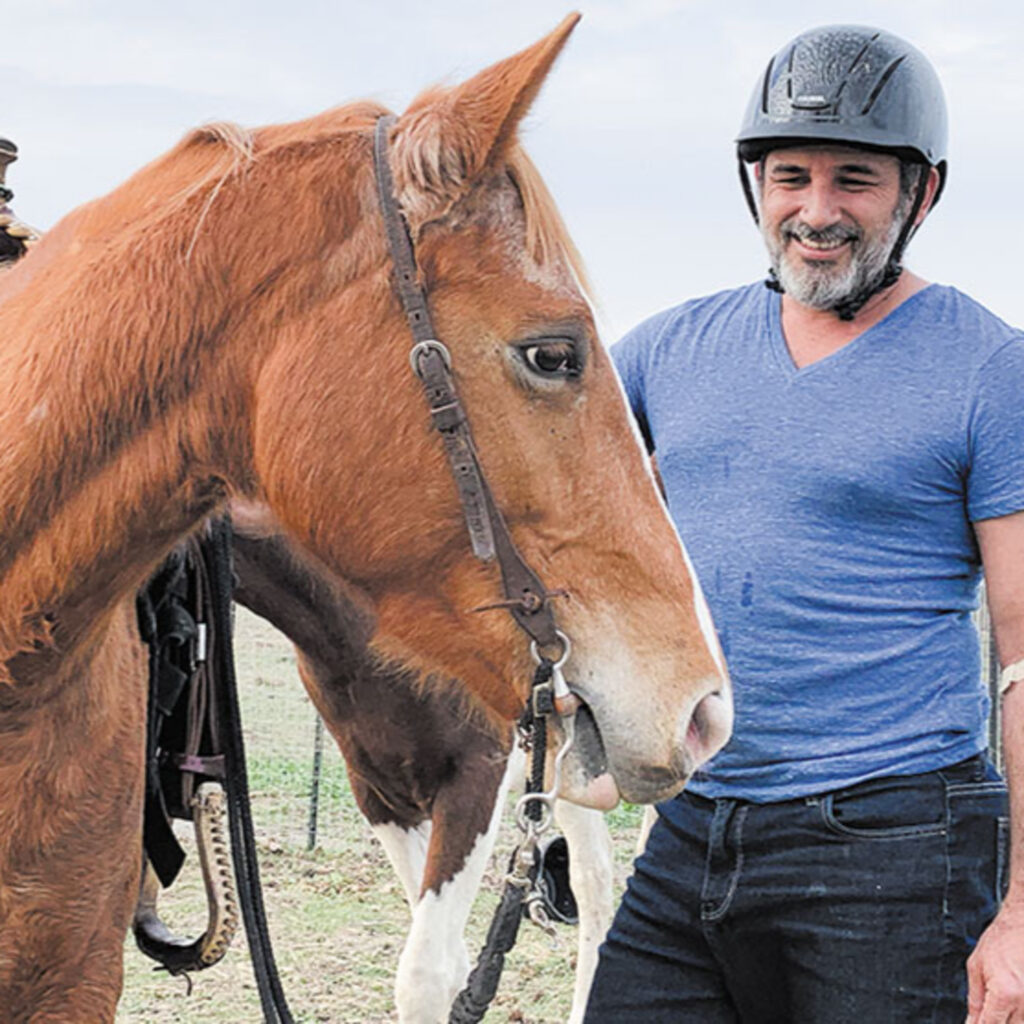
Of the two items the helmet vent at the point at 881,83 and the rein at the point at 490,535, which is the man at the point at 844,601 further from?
the rein at the point at 490,535

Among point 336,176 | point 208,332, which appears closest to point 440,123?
point 336,176

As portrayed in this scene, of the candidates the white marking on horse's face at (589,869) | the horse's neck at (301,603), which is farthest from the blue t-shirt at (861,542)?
the white marking on horse's face at (589,869)

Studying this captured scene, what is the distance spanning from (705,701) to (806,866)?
1.78 ft

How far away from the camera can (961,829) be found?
219 cm

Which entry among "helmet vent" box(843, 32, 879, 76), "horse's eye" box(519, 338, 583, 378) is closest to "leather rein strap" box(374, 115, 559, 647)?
"horse's eye" box(519, 338, 583, 378)

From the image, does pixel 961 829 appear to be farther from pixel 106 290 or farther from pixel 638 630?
pixel 106 290

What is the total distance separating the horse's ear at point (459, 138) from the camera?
1.83 m

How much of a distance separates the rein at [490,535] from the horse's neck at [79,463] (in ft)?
1.07

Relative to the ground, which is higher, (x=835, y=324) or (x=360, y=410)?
(x=835, y=324)

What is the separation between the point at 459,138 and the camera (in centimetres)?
186

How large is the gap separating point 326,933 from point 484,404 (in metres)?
4.27

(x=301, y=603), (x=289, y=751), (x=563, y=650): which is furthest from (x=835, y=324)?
(x=289, y=751)

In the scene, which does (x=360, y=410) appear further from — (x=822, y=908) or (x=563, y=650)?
(x=822, y=908)

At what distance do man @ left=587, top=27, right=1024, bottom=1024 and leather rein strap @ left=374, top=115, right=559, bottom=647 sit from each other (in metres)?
0.60
